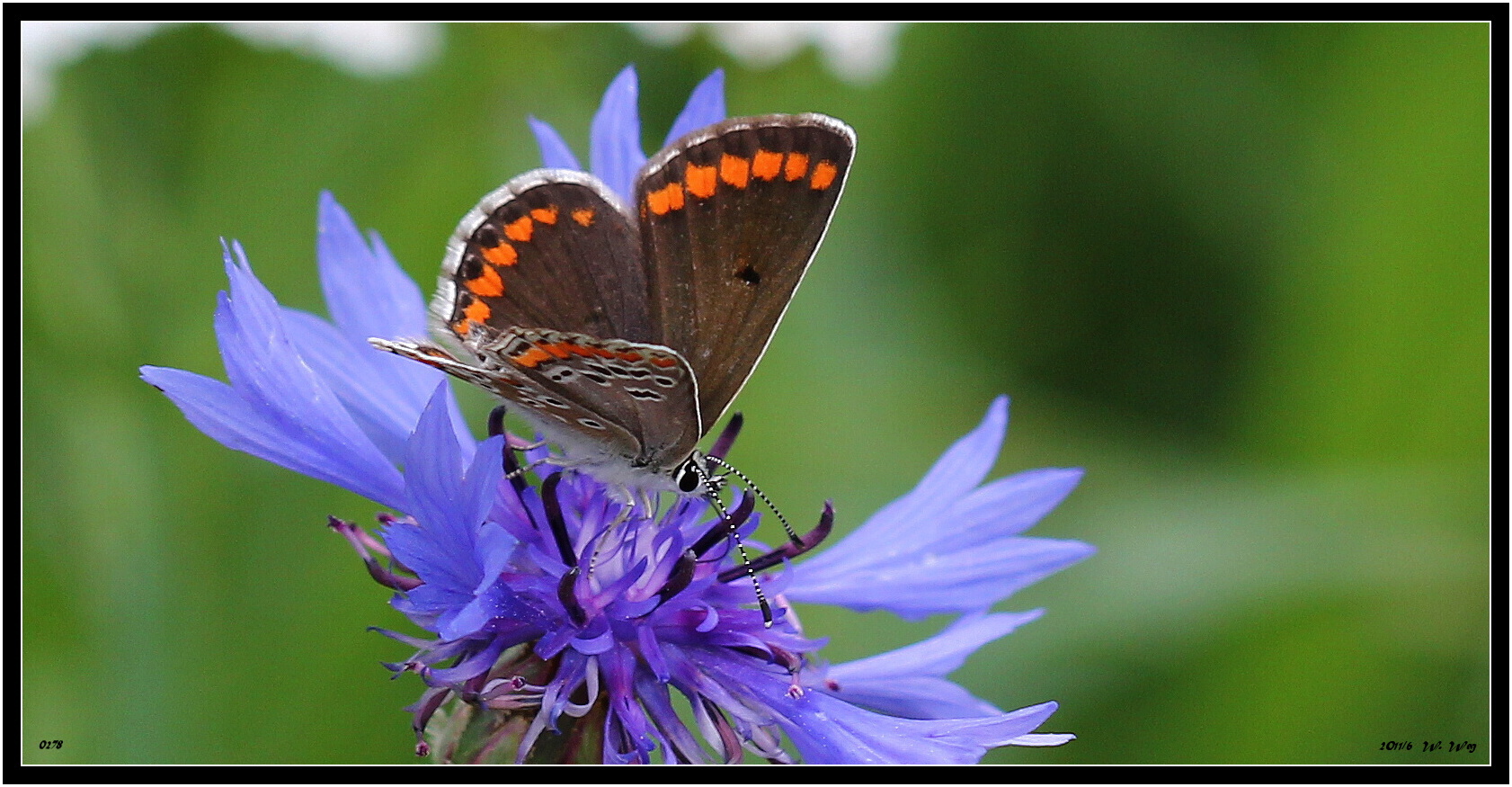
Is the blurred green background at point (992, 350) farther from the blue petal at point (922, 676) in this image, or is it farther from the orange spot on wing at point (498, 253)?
the orange spot on wing at point (498, 253)

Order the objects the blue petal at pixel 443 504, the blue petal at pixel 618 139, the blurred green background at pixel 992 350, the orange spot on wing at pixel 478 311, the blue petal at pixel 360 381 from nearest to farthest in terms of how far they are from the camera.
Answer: the blue petal at pixel 443 504 < the orange spot on wing at pixel 478 311 < the blue petal at pixel 360 381 < the blue petal at pixel 618 139 < the blurred green background at pixel 992 350

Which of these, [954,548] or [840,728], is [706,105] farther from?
[840,728]

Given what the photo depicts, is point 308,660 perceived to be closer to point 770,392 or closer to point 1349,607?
point 770,392

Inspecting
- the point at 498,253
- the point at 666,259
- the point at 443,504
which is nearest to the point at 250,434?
the point at 443,504

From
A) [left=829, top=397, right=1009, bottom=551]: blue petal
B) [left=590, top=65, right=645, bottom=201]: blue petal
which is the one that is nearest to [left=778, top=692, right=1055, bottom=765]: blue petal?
[left=829, top=397, right=1009, bottom=551]: blue petal

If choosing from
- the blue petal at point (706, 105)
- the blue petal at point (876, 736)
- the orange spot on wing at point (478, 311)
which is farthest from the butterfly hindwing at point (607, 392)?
the blue petal at point (706, 105)

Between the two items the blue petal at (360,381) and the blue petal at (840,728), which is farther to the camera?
the blue petal at (360,381)
